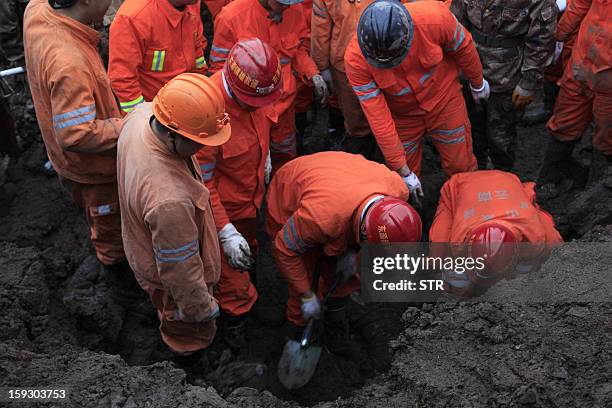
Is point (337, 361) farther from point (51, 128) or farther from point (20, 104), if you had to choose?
point (20, 104)

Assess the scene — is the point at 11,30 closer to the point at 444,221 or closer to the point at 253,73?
the point at 253,73

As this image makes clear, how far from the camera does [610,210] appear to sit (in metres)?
3.89

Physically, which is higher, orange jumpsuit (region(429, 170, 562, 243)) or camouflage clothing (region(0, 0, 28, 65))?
orange jumpsuit (region(429, 170, 562, 243))

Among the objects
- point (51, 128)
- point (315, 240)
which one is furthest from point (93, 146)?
point (315, 240)

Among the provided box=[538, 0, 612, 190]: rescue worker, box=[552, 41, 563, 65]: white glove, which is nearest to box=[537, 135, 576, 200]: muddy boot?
box=[538, 0, 612, 190]: rescue worker

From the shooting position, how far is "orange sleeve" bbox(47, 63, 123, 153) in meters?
3.12

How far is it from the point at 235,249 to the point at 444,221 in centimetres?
118

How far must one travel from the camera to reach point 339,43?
15.0 feet

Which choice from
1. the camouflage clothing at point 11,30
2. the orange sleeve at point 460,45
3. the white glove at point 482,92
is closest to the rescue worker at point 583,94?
the white glove at point 482,92

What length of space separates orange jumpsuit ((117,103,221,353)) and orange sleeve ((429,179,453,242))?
124 cm

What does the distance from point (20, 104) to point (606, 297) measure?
14.9 feet

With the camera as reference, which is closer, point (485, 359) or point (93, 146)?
point (485, 359)

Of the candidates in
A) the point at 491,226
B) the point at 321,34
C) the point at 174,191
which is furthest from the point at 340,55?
the point at 174,191

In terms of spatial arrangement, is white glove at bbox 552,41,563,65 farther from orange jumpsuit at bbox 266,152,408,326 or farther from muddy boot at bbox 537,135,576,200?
orange jumpsuit at bbox 266,152,408,326
